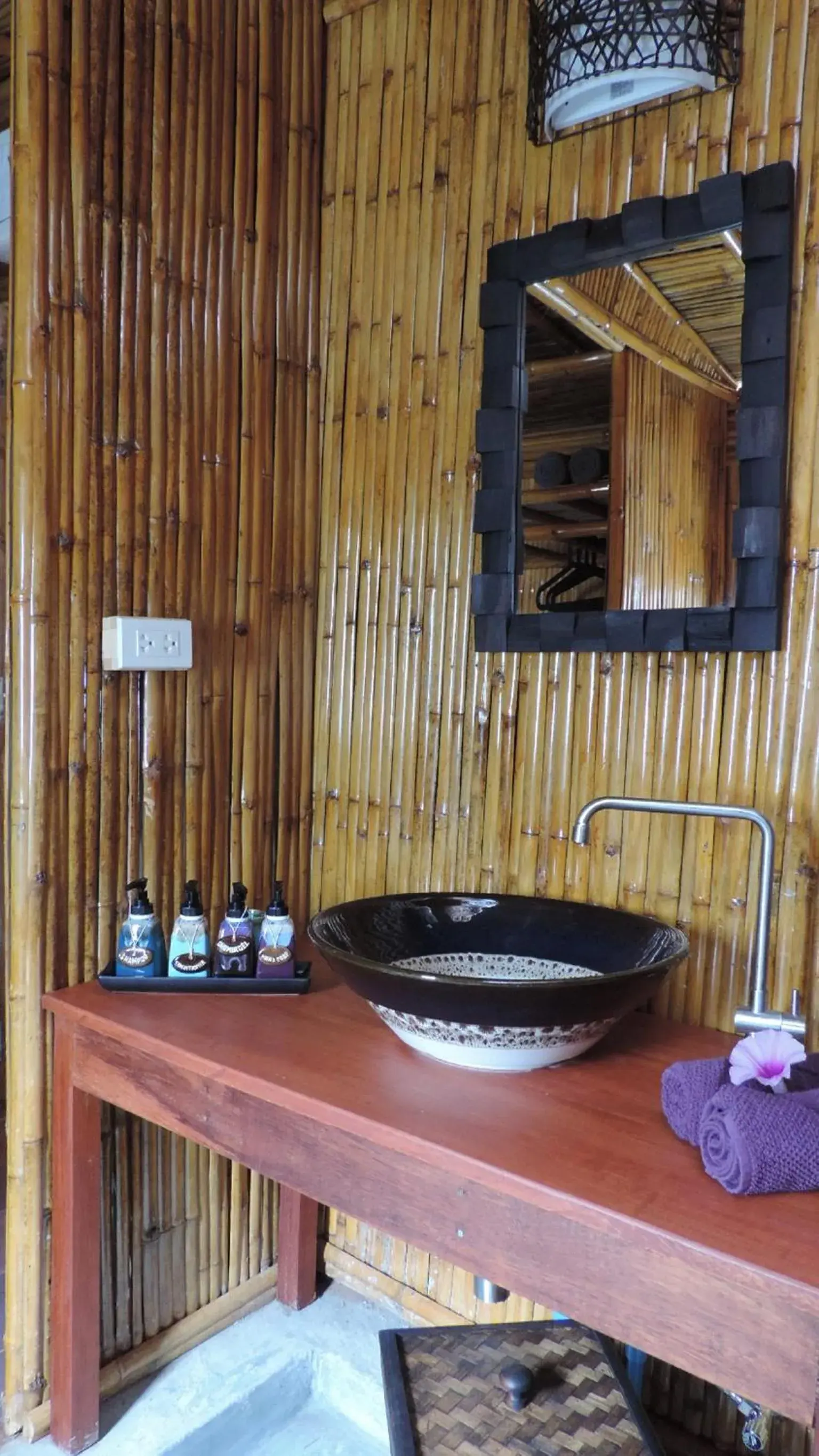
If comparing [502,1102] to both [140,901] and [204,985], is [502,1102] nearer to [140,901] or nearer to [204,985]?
[204,985]

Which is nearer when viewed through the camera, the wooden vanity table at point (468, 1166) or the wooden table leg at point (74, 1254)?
the wooden vanity table at point (468, 1166)

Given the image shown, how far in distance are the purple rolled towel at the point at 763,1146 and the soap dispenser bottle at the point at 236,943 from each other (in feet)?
2.55

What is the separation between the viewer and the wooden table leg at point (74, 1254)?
58.4 inches

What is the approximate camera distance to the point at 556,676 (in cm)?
160

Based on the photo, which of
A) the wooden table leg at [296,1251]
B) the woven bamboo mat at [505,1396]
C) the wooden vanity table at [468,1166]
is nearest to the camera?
the wooden vanity table at [468,1166]

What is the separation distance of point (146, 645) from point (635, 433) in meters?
0.84

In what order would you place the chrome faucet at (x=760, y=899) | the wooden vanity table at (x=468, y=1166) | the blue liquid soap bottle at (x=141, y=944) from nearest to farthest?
the wooden vanity table at (x=468, y=1166)
the chrome faucet at (x=760, y=899)
the blue liquid soap bottle at (x=141, y=944)

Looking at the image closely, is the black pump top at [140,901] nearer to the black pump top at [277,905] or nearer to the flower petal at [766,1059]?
the black pump top at [277,905]

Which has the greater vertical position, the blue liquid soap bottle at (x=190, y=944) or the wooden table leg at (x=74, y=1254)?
the blue liquid soap bottle at (x=190, y=944)

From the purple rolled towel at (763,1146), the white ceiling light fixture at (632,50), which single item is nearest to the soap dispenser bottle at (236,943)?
the purple rolled towel at (763,1146)

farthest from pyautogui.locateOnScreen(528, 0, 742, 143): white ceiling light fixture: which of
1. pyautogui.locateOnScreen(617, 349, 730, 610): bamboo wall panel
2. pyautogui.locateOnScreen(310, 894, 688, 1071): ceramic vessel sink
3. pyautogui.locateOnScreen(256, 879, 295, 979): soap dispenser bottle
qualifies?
pyautogui.locateOnScreen(256, 879, 295, 979): soap dispenser bottle

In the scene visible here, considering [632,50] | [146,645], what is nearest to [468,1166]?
[146,645]

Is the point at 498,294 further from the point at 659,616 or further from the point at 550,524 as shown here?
the point at 659,616

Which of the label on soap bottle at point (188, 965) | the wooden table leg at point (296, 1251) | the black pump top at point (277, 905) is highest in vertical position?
the black pump top at point (277, 905)
